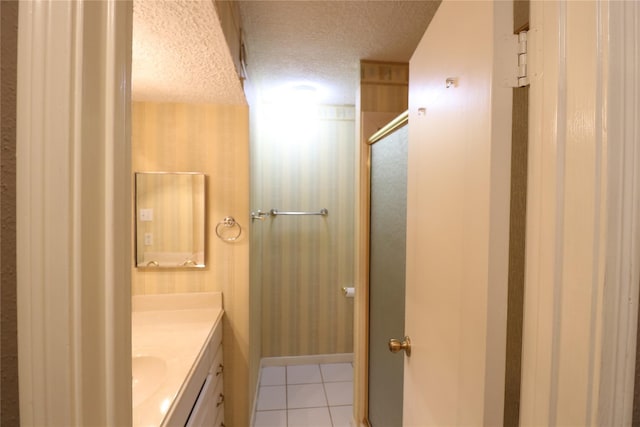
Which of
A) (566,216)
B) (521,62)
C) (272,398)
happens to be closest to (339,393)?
(272,398)

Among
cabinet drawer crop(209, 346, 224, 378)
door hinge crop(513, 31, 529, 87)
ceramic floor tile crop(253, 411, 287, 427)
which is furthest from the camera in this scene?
ceramic floor tile crop(253, 411, 287, 427)

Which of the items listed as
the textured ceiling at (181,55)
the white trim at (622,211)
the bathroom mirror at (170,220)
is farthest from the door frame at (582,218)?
the bathroom mirror at (170,220)

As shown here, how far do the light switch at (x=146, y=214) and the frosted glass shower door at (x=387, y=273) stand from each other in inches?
47.8

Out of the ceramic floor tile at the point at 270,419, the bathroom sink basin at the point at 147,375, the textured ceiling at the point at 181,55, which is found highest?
the textured ceiling at the point at 181,55

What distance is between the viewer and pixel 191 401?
39.0 inches

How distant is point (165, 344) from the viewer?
1.21 metres

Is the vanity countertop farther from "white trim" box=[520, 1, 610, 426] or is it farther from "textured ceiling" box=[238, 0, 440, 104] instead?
"textured ceiling" box=[238, 0, 440, 104]

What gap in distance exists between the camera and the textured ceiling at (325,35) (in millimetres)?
1184

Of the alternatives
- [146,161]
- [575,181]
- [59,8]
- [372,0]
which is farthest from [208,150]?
[575,181]

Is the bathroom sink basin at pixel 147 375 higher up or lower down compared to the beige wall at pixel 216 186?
lower down

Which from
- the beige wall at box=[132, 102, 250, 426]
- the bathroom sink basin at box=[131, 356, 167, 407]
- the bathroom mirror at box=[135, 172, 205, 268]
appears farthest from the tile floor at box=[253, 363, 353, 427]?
the bathroom mirror at box=[135, 172, 205, 268]

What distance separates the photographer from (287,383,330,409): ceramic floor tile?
6.68 ft

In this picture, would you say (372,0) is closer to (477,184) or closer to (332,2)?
(332,2)

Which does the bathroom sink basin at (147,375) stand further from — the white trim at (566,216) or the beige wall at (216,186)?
the white trim at (566,216)
